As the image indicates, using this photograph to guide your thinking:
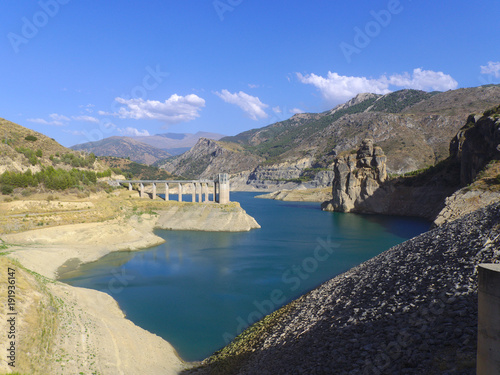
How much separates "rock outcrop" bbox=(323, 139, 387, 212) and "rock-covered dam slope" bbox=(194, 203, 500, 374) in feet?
200

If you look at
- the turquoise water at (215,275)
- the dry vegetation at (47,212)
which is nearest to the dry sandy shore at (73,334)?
the turquoise water at (215,275)

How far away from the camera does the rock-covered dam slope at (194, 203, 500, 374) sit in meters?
8.22

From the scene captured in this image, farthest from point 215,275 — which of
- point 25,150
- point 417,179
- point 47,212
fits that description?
point 417,179

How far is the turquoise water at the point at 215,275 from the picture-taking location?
17906 mm

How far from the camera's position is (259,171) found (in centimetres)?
17612

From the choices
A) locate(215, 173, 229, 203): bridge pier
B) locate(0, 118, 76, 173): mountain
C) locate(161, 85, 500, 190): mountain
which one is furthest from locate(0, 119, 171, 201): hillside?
locate(161, 85, 500, 190): mountain

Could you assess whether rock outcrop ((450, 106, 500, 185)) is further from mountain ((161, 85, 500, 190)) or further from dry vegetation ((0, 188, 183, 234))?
mountain ((161, 85, 500, 190))

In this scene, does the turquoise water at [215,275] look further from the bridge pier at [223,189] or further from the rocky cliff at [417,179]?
the bridge pier at [223,189]

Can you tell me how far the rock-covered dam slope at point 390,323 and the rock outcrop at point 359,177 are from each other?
6096 cm

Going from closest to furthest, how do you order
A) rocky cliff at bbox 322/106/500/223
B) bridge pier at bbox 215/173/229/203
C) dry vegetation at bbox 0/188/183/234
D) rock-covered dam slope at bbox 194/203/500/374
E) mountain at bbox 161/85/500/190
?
1. rock-covered dam slope at bbox 194/203/500/374
2. dry vegetation at bbox 0/188/183/234
3. rocky cliff at bbox 322/106/500/223
4. bridge pier at bbox 215/173/229/203
5. mountain at bbox 161/85/500/190

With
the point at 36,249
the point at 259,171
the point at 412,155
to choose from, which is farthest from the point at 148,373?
the point at 259,171

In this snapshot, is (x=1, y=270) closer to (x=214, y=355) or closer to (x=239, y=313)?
(x=214, y=355)

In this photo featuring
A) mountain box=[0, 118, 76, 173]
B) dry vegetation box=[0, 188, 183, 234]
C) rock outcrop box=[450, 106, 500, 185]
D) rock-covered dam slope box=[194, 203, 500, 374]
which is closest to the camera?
rock-covered dam slope box=[194, 203, 500, 374]

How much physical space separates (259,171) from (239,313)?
157732mm
